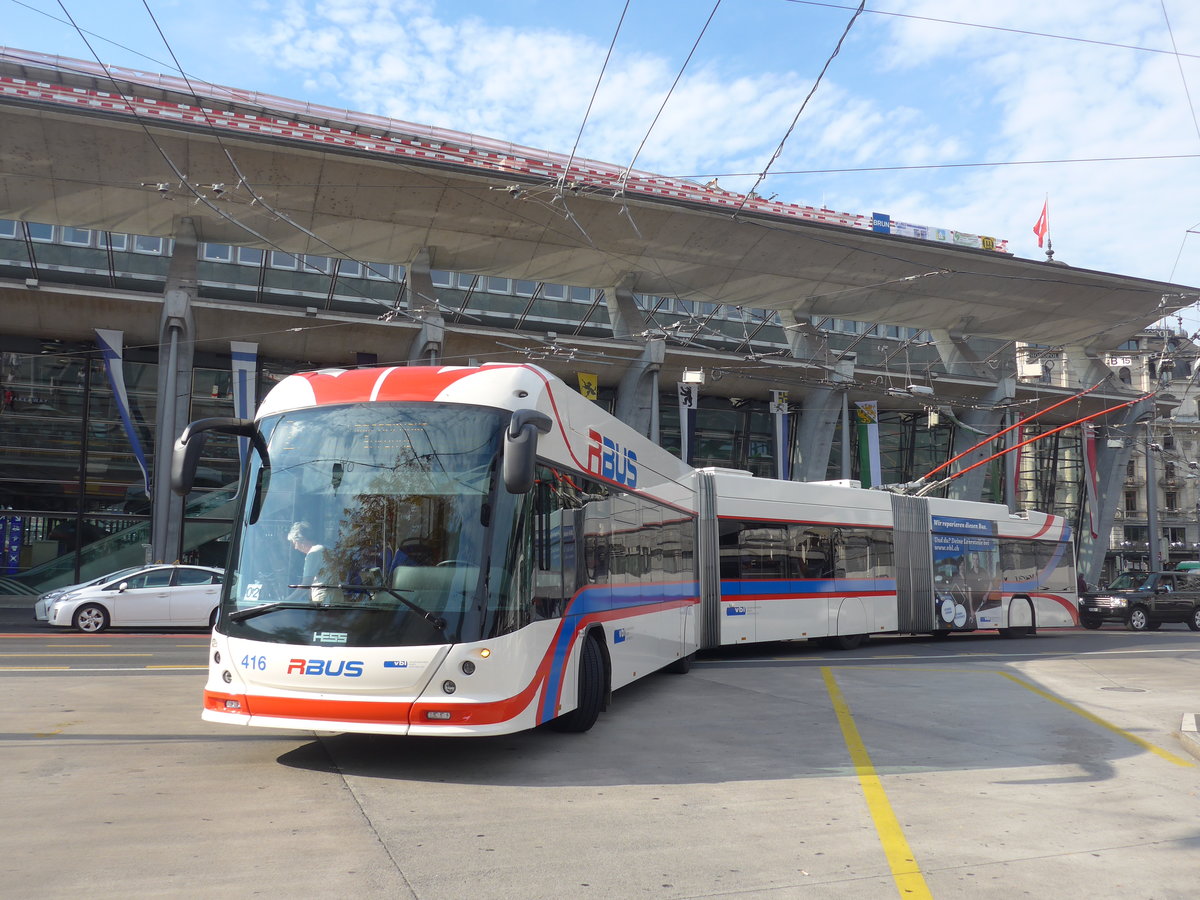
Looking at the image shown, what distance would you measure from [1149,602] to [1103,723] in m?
22.4

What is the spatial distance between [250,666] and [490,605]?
5.59ft

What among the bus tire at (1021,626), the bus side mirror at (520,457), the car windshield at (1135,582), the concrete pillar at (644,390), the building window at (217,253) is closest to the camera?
the bus side mirror at (520,457)

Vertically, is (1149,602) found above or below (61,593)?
below

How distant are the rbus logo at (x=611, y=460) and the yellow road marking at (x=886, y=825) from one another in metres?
3.28

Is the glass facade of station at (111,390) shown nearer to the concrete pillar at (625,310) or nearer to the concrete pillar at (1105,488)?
the concrete pillar at (625,310)

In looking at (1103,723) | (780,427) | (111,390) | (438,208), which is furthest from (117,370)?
(1103,723)

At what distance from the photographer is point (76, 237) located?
28719 millimetres

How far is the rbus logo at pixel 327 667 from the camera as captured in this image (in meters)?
6.99

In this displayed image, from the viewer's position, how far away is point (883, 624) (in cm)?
2014

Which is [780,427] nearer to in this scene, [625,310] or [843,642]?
[625,310]

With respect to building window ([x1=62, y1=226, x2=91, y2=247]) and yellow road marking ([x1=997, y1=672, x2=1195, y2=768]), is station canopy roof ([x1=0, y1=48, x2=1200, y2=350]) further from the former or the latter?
yellow road marking ([x1=997, y1=672, x2=1195, y2=768])

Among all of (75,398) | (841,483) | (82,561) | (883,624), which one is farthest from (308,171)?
(883,624)

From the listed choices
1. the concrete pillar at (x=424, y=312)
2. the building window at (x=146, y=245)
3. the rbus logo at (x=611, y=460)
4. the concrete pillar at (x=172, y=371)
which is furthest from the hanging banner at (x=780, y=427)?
the rbus logo at (x=611, y=460)

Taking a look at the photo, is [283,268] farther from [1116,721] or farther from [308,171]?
[1116,721]
